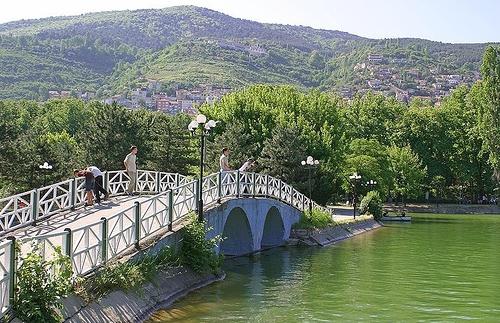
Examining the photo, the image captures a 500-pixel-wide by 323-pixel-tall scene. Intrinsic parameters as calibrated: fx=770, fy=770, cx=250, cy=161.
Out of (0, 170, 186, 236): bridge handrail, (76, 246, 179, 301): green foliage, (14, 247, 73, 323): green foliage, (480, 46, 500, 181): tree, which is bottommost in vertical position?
(76, 246, 179, 301): green foliage

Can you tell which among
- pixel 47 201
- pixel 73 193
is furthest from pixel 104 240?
pixel 73 193

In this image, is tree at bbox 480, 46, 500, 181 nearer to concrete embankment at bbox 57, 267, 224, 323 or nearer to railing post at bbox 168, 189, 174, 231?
concrete embankment at bbox 57, 267, 224, 323

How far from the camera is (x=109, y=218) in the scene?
57.9 feet

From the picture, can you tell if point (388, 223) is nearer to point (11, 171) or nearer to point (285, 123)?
point (285, 123)

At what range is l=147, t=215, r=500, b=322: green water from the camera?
766 inches

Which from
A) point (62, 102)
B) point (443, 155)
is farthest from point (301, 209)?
point (62, 102)

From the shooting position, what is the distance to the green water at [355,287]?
63.8ft

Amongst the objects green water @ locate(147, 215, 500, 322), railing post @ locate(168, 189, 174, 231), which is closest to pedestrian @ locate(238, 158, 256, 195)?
green water @ locate(147, 215, 500, 322)

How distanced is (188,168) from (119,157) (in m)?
7.88

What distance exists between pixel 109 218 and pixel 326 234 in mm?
26493

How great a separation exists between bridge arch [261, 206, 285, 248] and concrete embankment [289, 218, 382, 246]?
0.67 meters

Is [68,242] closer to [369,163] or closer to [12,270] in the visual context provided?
[12,270]

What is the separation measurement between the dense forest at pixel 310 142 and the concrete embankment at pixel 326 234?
246 inches

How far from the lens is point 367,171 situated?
73.1 metres
